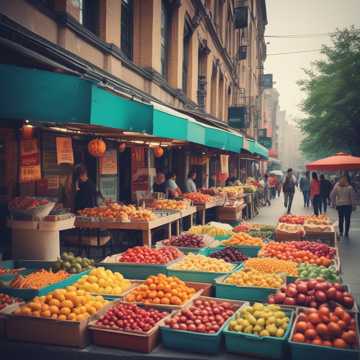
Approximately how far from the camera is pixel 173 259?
266 inches

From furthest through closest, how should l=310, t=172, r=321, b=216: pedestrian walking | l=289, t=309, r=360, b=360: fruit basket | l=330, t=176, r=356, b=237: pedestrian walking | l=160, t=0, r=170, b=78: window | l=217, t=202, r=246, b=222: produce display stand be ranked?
l=310, t=172, r=321, b=216: pedestrian walking → l=160, t=0, r=170, b=78: window → l=217, t=202, r=246, b=222: produce display stand → l=330, t=176, r=356, b=237: pedestrian walking → l=289, t=309, r=360, b=360: fruit basket

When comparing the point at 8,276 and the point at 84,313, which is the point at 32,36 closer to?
the point at 8,276

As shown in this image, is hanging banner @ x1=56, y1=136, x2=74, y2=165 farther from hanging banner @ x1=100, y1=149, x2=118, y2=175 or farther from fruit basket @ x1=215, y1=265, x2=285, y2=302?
fruit basket @ x1=215, y1=265, x2=285, y2=302

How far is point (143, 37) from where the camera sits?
45.6ft

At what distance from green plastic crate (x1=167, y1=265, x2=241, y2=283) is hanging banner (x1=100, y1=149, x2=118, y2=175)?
6.49 m

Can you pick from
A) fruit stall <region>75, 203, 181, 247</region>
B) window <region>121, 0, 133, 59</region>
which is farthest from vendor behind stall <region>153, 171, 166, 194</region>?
fruit stall <region>75, 203, 181, 247</region>

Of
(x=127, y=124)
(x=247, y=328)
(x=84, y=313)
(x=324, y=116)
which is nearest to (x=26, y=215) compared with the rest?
(x=127, y=124)

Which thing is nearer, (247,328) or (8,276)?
(247,328)

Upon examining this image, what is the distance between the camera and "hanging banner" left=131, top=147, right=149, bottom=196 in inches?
556

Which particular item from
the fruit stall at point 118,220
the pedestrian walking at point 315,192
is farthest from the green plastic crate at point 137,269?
the pedestrian walking at point 315,192

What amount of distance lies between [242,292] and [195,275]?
0.91m

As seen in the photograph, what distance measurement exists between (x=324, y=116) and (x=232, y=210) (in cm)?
2056

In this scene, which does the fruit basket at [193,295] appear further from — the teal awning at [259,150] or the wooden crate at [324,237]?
the teal awning at [259,150]

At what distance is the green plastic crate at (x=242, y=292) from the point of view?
5.22m
